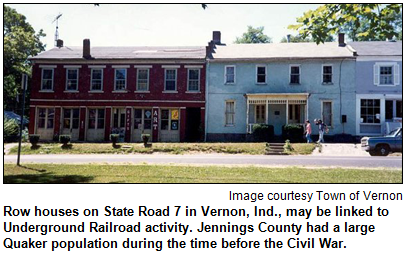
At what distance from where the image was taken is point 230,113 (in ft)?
64.2

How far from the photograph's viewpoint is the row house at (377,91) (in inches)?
708

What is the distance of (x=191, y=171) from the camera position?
7703mm

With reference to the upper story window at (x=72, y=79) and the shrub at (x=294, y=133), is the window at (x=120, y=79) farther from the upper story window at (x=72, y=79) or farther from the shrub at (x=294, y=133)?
the shrub at (x=294, y=133)

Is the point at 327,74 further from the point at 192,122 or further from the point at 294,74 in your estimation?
the point at 192,122

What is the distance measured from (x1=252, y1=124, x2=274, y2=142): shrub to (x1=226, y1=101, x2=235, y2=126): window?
7.03 feet

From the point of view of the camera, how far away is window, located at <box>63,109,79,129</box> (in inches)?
771

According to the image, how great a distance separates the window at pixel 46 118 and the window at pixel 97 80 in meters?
3.06

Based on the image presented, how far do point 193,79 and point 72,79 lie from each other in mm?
8006

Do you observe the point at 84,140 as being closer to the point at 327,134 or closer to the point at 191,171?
the point at 191,171

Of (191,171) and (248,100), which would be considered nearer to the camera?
→ (191,171)

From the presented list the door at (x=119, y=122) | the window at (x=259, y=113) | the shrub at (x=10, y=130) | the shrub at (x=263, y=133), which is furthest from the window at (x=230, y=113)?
the shrub at (x=10, y=130)
